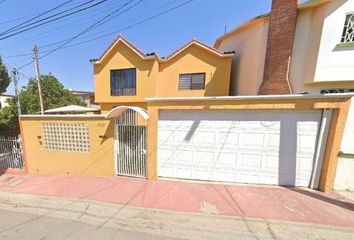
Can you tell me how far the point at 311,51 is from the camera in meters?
7.60

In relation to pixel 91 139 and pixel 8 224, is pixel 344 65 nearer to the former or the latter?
pixel 91 139

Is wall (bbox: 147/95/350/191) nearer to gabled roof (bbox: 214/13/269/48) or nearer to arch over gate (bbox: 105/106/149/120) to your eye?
arch over gate (bbox: 105/106/149/120)

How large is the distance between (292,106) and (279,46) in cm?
403

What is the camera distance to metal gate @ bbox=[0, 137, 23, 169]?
328 inches

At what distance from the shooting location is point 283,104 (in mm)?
5723

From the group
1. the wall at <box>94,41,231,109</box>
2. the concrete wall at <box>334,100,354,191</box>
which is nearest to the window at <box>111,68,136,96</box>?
the wall at <box>94,41,231,109</box>

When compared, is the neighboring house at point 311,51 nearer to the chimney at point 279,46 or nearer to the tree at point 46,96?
the chimney at point 279,46

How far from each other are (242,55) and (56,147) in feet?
39.0

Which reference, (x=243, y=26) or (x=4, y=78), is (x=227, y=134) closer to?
(x=243, y=26)

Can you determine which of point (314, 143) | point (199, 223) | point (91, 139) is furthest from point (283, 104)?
point (91, 139)

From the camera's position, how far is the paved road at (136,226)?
12.6ft

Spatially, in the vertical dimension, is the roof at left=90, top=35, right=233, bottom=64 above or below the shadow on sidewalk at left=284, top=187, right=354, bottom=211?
above

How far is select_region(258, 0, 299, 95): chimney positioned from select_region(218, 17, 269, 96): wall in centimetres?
83

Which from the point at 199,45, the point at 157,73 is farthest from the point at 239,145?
the point at 157,73
